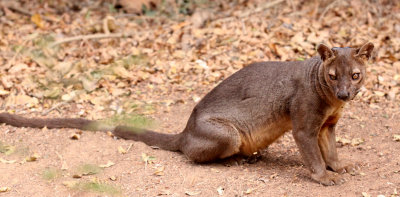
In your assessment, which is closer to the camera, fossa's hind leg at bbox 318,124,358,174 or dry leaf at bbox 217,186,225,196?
dry leaf at bbox 217,186,225,196

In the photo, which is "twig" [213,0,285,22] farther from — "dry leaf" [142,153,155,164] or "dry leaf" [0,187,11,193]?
"dry leaf" [0,187,11,193]

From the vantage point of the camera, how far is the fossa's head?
16.5 feet

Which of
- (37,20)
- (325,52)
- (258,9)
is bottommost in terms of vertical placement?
(37,20)

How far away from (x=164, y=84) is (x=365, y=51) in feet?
11.7

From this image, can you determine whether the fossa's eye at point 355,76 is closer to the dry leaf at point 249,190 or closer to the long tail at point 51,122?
the dry leaf at point 249,190

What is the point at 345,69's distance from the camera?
199 inches

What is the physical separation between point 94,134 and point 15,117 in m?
1.03

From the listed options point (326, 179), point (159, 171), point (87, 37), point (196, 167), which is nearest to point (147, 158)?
point (159, 171)

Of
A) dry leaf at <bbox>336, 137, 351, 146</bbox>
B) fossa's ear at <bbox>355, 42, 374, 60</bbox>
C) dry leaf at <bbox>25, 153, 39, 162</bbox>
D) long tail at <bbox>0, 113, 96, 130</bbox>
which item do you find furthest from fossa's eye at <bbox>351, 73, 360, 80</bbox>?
dry leaf at <bbox>25, 153, 39, 162</bbox>

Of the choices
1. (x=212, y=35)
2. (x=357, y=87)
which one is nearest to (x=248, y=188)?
(x=357, y=87)

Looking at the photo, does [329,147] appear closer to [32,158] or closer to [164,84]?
[164,84]

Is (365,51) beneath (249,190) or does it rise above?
above

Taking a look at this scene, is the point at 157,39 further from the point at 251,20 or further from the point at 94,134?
the point at 94,134

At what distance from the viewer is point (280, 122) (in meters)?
5.73
